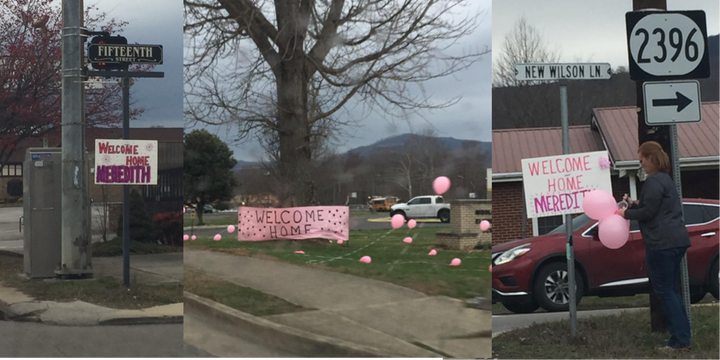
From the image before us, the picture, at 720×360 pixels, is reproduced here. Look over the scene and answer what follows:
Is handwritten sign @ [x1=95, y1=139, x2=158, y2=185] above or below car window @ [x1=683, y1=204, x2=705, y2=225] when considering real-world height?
above

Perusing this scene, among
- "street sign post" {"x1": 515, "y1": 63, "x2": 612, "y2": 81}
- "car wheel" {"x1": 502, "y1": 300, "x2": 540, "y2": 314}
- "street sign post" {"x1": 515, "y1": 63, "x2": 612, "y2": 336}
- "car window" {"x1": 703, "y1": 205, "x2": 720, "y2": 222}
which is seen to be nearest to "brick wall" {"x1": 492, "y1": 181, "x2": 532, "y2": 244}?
"car wheel" {"x1": 502, "y1": 300, "x2": 540, "y2": 314}

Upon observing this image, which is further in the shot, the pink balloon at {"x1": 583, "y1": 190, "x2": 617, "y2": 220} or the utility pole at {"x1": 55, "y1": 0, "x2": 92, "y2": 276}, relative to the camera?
the utility pole at {"x1": 55, "y1": 0, "x2": 92, "y2": 276}

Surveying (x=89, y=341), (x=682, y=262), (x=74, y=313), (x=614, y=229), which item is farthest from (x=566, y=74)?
(x=74, y=313)

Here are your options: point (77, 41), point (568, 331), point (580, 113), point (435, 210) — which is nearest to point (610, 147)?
point (580, 113)

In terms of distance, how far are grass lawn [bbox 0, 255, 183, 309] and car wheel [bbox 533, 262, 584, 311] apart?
4456 millimetres

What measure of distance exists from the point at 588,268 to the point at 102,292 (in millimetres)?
6203

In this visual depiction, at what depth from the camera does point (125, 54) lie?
9828 millimetres

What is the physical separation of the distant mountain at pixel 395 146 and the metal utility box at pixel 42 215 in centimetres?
684

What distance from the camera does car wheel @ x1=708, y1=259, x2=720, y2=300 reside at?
9059 millimetres

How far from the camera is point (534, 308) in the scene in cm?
934

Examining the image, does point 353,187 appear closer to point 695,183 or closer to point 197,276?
point 197,276

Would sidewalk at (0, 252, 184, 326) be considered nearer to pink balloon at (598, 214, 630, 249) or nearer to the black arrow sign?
pink balloon at (598, 214, 630, 249)

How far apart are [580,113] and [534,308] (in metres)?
3.08

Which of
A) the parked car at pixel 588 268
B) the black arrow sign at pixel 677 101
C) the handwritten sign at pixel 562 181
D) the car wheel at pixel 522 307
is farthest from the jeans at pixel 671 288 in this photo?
the car wheel at pixel 522 307
